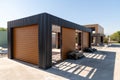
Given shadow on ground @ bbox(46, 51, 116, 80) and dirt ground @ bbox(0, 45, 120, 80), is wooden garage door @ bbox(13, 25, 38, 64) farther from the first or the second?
shadow on ground @ bbox(46, 51, 116, 80)

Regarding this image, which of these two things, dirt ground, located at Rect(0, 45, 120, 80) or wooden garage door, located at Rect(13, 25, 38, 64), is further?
wooden garage door, located at Rect(13, 25, 38, 64)

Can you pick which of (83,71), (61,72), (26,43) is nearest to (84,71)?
(83,71)

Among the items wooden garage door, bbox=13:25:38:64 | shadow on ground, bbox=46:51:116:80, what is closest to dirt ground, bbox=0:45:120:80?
shadow on ground, bbox=46:51:116:80

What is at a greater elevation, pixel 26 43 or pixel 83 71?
pixel 26 43

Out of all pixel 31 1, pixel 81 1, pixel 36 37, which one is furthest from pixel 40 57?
pixel 81 1

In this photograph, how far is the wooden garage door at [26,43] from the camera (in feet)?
19.0

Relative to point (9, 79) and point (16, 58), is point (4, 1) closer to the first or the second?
point (16, 58)

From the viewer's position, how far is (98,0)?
9469 mm

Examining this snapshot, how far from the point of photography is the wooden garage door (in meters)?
5.80

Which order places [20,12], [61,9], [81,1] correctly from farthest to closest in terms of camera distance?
[61,9] → [81,1] → [20,12]

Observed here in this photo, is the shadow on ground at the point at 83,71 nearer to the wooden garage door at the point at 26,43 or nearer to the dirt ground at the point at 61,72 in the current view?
the dirt ground at the point at 61,72

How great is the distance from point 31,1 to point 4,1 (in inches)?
72.6

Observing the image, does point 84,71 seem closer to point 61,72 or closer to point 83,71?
point 83,71

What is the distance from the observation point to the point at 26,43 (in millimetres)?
6391
